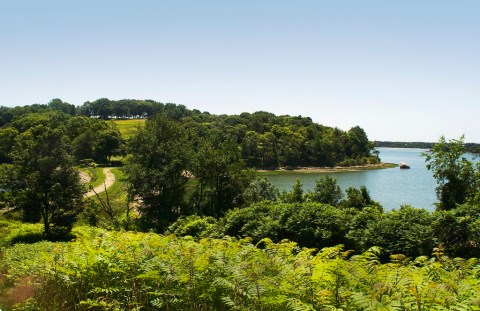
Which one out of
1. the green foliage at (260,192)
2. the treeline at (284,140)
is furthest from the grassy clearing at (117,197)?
the treeline at (284,140)

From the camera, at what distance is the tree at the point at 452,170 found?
1994 centimetres

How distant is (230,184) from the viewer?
36719 mm

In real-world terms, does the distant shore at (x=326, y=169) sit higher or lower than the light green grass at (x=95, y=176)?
lower

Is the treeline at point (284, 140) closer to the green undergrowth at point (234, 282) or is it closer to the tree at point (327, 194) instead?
the tree at point (327, 194)

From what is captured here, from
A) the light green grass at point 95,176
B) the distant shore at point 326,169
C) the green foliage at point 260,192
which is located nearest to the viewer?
the green foliage at point 260,192

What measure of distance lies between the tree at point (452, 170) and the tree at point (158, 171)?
2228 centimetres

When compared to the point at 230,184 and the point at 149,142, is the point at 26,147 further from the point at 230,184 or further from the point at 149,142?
the point at 230,184

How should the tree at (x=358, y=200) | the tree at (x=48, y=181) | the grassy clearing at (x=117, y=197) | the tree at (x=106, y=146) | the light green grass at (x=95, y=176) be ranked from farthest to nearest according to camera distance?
the tree at (x=106, y=146), the light green grass at (x=95, y=176), the grassy clearing at (x=117, y=197), the tree at (x=48, y=181), the tree at (x=358, y=200)

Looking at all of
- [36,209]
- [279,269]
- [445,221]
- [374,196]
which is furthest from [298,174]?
[279,269]

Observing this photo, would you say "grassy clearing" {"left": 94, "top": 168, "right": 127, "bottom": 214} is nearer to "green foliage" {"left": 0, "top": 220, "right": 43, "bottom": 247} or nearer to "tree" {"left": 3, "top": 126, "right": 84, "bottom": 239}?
"tree" {"left": 3, "top": 126, "right": 84, "bottom": 239}

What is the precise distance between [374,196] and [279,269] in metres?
53.8

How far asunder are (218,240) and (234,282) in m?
2.42

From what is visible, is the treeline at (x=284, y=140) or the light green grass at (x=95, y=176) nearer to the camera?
the light green grass at (x=95, y=176)

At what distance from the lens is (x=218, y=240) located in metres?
6.82
